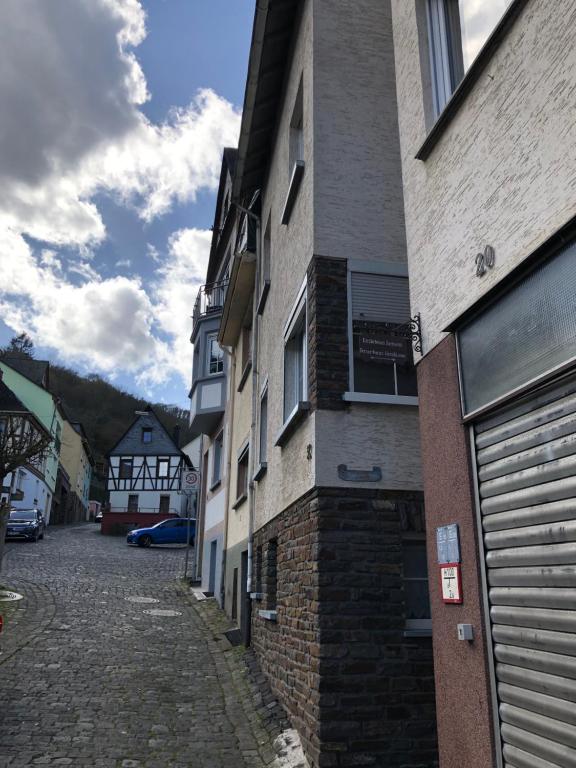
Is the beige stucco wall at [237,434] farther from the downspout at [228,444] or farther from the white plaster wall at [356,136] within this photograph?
the white plaster wall at [356,136]

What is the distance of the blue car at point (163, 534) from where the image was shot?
104 feet

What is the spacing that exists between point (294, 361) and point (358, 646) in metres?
3.65

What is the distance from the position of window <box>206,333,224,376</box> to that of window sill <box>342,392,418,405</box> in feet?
39.6

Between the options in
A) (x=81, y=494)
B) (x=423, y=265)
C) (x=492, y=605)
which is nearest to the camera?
(x=492, y=605)

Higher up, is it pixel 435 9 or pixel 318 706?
pixel 435 9

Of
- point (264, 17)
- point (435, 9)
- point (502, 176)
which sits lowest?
point (502, 176)

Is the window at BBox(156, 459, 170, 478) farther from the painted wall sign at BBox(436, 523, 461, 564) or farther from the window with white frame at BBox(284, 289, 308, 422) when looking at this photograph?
the painted wall sign at BBox(436, 523, 461, 564)

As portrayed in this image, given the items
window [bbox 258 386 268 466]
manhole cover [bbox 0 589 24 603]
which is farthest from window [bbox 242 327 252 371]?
manhole cover [bbox 0 589 24 603]

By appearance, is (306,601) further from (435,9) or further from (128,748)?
(435,9)

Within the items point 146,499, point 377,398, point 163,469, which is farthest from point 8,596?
point 163,469

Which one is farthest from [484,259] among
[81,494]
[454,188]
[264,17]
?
[81,494]

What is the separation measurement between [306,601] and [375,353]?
236 cm

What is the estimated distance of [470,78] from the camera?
4.25m

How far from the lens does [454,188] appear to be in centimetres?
451
